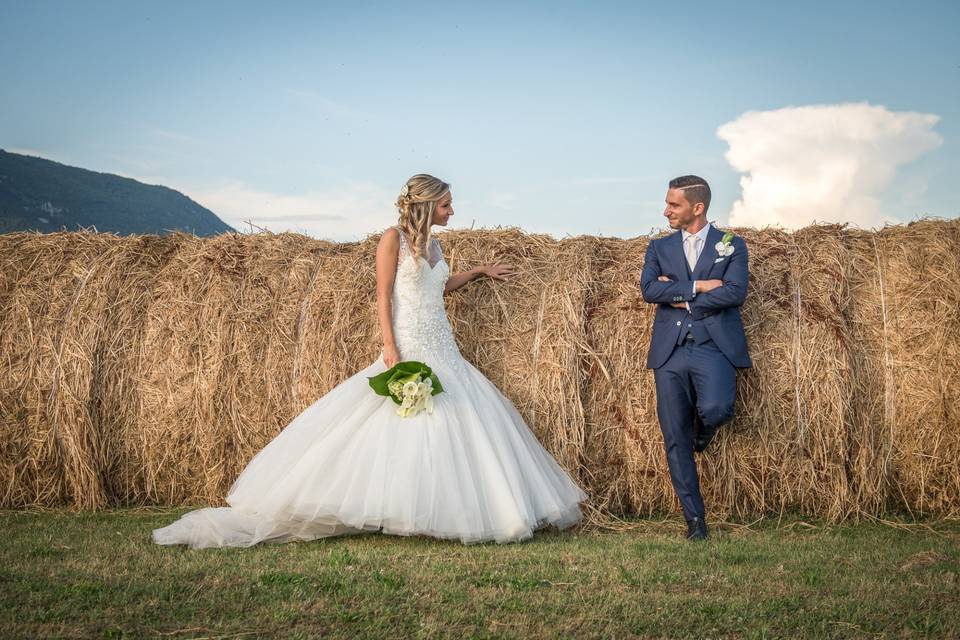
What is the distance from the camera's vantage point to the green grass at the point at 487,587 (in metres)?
3.46

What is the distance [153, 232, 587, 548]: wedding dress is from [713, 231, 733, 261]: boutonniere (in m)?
1.85

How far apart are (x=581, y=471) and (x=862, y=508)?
2.10m

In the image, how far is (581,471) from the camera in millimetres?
5957

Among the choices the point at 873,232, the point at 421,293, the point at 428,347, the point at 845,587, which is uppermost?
the point at 873,232

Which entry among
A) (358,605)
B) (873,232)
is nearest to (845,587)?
(358,605)

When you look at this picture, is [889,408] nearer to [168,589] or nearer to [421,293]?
[421,293]

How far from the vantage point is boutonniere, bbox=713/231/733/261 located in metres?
5.52

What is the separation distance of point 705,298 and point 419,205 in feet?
7.01

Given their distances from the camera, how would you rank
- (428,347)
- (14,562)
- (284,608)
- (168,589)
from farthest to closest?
1. (428,347)
2. (14,562)
3. (168,589)
4. (284,608)

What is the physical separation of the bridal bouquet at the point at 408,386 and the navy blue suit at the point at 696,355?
1.59 meters

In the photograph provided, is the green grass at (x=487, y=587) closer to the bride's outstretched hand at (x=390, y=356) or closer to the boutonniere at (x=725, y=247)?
the bride's outstretched hand at (x=390, y=356)

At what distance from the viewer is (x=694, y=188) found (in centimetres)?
570

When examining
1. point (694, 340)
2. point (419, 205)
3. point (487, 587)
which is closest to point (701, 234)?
point (694, 340)

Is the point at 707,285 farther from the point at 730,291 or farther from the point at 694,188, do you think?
the point at 694,188
